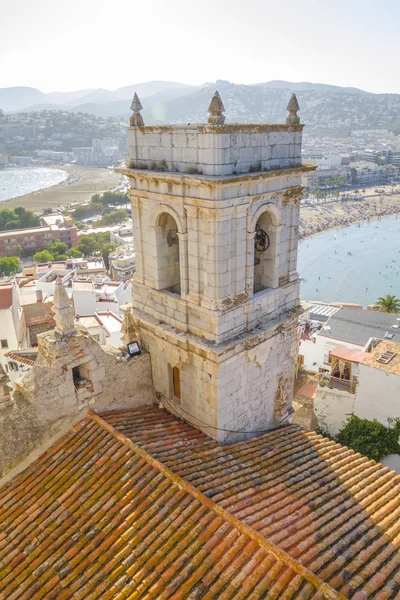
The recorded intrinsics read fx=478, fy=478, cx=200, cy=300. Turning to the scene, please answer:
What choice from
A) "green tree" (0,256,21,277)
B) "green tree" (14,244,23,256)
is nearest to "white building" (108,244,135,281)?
"green tree" (0,256,21,277)

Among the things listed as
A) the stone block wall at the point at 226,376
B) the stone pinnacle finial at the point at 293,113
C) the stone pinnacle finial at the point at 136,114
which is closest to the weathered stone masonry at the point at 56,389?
the stone block wall at the point at 226,376

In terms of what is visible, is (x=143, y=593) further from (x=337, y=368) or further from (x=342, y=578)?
(x=337, y=368)

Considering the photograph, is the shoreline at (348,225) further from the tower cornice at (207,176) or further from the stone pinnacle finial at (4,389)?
the stone pinnacle finial at (4,389)

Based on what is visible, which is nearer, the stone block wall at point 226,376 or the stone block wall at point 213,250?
the stone block wall at point 213,250

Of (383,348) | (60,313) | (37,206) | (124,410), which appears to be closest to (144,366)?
(124,410)

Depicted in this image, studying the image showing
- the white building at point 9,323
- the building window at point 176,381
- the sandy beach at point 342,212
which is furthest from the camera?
the sandy beach at point 342,212

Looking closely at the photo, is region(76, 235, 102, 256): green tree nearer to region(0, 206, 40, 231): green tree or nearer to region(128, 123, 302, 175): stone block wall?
region(0, 206, 40, 231): green tree

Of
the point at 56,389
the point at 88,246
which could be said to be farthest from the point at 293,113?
the point at 88,246

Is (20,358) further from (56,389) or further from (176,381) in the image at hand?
(56,389)
